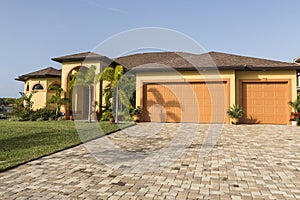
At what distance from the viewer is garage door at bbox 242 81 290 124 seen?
41.9 feet

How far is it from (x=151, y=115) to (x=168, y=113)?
1.07m

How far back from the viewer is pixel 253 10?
10875mm

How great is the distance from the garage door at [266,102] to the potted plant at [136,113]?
6.15m

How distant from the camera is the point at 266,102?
12.9 meters

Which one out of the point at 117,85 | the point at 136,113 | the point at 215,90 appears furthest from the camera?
the point at 136,113

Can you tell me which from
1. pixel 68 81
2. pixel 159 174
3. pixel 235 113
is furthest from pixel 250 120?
pixel 68 81

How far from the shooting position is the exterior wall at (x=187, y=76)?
13.0 m

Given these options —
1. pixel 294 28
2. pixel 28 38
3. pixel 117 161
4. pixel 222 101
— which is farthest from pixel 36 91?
pixel 294 28

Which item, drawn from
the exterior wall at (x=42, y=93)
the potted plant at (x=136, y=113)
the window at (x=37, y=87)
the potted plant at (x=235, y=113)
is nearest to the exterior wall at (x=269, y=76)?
the potted plant at (x=235, y=113)

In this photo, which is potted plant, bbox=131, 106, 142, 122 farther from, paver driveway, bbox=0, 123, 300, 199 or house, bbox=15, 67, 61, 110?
house, bbox=15, 67, 61, 110

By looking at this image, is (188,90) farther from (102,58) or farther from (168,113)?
(102,58)

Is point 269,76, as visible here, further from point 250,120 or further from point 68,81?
point 68,81

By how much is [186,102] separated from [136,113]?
3.10m

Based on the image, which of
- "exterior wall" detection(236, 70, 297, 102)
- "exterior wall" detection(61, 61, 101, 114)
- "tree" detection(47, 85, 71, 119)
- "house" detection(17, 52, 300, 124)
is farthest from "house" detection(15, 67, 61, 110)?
"exterior wall" detection(236, 70, 297, 102)
